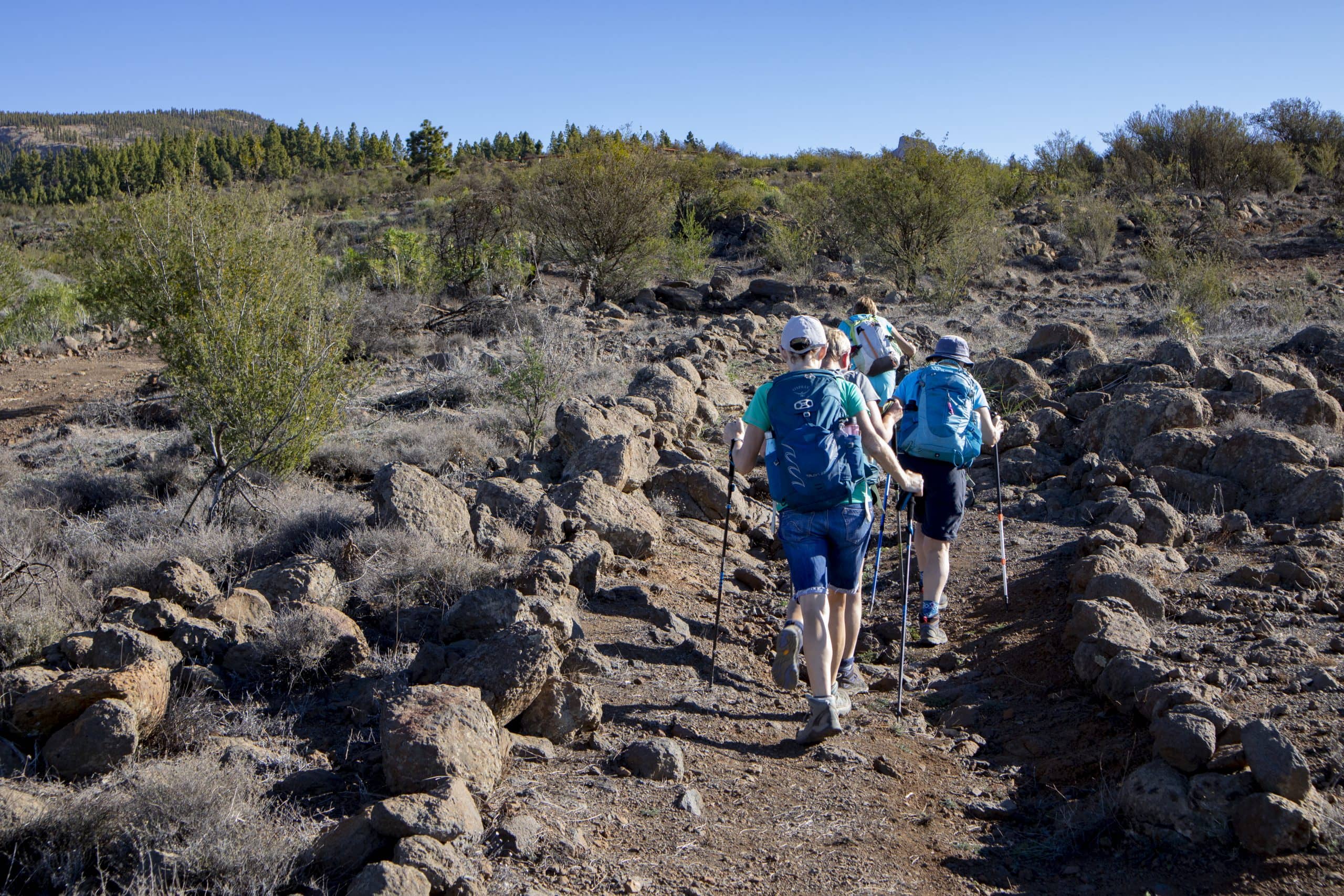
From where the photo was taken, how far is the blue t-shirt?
19.6 ft

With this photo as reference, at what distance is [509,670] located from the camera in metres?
4.18

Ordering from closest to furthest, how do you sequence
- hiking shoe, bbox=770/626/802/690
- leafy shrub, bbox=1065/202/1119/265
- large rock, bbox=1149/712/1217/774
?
large rock, bbox=1149/712/1217/774, hiking shoe, bbox=770/626/802/690, leafy shrub, bbox=1065/202/1119/265

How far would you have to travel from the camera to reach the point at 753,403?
454cm

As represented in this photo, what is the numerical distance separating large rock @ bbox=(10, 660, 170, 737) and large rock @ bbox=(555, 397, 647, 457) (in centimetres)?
502

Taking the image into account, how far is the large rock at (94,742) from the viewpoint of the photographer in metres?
3.51

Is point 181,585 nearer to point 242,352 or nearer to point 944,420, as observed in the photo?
point 242,352

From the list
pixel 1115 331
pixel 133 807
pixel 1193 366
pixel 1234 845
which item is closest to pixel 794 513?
pixel 1234 845

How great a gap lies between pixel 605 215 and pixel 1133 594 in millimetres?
17950

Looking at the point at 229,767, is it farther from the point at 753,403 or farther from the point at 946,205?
the point at 946,205

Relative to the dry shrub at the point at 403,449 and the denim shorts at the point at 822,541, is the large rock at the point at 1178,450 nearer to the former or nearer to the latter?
the denim shorts at the point at 822,541

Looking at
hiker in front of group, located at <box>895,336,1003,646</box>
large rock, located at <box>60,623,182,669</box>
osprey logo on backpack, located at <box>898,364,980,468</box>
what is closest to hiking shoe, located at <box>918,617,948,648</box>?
hiker in front of group, located at <box>895,336,1003,646</box>

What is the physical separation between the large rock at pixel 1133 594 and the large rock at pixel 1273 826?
246cm

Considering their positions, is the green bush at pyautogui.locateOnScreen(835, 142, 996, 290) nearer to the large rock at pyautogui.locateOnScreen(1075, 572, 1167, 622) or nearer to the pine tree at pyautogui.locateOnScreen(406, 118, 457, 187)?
the large rock at pyautogui.locateOnScreen(1075, 572, 1167, 622)

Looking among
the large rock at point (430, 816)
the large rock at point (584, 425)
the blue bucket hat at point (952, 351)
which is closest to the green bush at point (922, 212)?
the large rock at point (584, 425)
